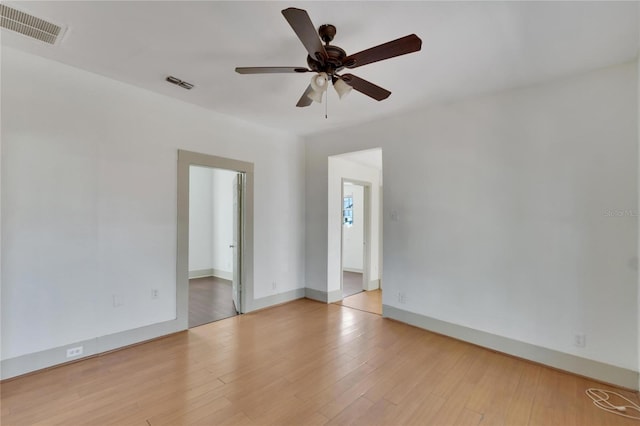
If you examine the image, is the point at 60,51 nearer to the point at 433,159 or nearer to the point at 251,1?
the point at 251,1

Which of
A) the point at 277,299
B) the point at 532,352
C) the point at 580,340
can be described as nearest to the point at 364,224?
the point at 277,299

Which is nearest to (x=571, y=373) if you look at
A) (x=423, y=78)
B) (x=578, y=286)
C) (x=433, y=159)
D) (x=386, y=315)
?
(x=578, y=286)

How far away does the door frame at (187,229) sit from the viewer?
3.54 m

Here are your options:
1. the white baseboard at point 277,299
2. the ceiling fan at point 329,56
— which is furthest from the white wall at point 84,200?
the ceiling fan at point 329,56

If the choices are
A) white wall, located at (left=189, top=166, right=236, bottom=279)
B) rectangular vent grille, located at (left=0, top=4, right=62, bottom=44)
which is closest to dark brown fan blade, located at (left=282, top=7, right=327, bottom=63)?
rectangular vent grille, located at (left=0, top=4, right=62, bottom=44)

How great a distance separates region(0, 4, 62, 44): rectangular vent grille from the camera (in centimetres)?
207

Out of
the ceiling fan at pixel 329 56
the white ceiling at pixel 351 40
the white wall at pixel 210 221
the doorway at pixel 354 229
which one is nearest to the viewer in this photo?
the ceiling fan at pixel 329 56

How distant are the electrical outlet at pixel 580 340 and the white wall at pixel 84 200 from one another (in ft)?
13.9

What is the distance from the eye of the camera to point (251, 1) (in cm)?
191

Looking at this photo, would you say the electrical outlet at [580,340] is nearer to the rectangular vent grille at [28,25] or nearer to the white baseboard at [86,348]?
the white baseboard at [86,348]

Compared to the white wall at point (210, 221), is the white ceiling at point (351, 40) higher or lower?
higher

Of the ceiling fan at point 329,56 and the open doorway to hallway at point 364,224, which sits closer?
the ceiling fan at point 329,56

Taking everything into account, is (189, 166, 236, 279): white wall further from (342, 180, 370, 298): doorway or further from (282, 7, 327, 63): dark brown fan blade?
(282, 7, 327, 63): dark brown fan blade

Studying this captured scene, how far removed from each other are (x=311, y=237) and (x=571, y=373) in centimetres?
364
